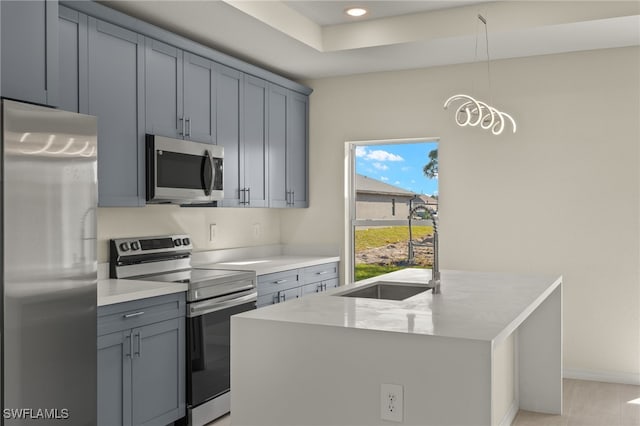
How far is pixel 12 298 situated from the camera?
2207 millimetres

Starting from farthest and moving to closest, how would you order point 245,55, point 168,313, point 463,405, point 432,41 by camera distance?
1. point 245,55
2. point 432,41
3. point 168,313
4. point 463,405

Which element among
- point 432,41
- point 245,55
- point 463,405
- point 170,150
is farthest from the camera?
point 245,55

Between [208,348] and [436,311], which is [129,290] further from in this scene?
[436,311]

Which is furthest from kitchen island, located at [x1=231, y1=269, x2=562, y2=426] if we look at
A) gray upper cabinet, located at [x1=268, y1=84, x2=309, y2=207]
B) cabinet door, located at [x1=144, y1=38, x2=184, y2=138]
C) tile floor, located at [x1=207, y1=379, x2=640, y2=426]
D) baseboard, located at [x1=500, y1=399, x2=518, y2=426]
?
gray upper cabinet, located at [x1=268, y1=84, x2=309, y2=207]

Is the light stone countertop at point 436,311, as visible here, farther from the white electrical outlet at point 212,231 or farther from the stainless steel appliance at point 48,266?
the white electrical outlet at point 212,231

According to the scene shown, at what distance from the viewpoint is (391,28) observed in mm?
A: 4328

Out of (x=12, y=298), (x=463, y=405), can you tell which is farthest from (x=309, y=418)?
(x=12, y=298)

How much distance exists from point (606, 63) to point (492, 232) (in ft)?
4.93

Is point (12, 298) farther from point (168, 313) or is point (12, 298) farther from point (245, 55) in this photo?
point (245, 55)

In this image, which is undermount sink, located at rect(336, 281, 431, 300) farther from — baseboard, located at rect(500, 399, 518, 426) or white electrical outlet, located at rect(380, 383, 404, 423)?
white electrical outlet, located at rect(380, 383, 404, 423)

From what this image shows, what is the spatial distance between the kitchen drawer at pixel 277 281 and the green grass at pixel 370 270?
89 cm

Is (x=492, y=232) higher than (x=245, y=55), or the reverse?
(x=245, y=55)

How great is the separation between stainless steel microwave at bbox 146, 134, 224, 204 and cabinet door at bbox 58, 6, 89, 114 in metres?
0.56

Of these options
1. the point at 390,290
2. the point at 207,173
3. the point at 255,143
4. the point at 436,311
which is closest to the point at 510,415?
the point at 390,290
